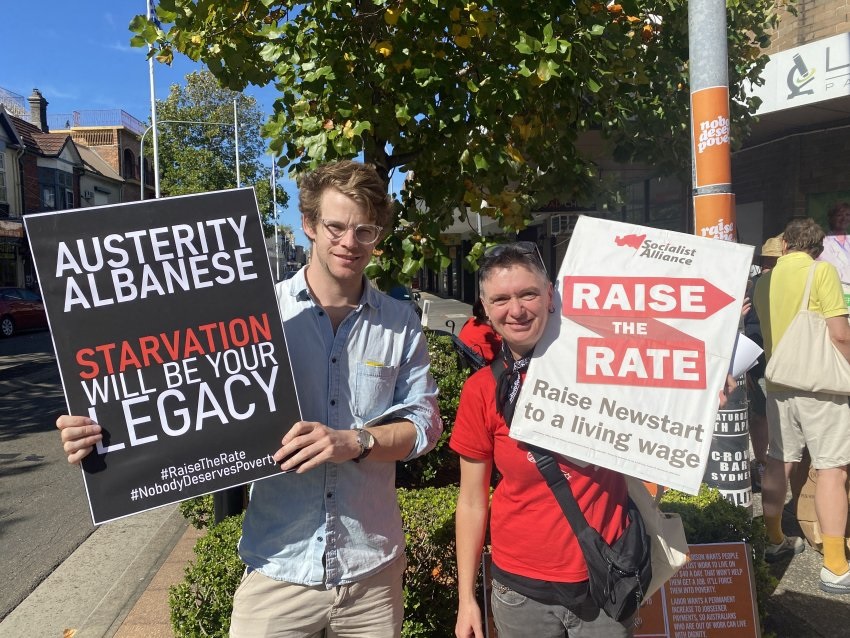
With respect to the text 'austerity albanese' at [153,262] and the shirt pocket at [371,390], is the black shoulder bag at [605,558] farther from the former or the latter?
the text 'austerity albanese' at [153,262]

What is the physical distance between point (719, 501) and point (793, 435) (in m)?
1.17

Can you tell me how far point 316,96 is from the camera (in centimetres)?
384

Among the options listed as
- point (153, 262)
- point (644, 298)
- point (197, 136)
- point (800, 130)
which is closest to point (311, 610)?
point (153, 262)

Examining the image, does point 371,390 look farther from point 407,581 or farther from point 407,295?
point 407,295

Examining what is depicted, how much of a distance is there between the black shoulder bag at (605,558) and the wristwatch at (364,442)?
0.50 metres

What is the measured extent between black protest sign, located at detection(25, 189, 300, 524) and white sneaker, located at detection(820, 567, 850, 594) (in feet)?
11.6

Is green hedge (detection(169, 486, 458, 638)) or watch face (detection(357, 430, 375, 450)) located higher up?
watch face (detection(357, 430, 375, 450))

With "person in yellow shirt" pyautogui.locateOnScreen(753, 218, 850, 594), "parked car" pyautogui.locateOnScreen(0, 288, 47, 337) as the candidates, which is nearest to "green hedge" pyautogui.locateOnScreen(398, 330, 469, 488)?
"person in yellow shirt" pyautogui.locateOnScreen(753, 218, 850, 594)

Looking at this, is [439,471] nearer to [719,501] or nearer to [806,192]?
[719,501]

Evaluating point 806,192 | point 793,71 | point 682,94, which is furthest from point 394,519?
point 806,192

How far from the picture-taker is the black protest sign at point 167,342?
69.9 inches

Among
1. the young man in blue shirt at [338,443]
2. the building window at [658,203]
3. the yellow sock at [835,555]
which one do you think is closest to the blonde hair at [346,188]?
the young man in blue shirt at [338,443]

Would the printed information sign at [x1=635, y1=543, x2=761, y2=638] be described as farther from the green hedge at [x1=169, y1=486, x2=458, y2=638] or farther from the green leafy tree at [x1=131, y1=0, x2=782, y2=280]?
the green leafy tree at [x1=131, y1=0, x2=782, y2=280]

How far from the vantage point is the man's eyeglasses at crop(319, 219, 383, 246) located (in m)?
1.89
